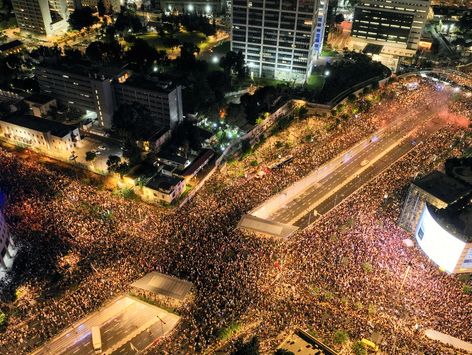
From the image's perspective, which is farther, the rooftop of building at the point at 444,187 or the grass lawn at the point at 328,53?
the grass lawn at the point at 328,53

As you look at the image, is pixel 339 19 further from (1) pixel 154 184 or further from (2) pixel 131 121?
(1) pixel 154 184

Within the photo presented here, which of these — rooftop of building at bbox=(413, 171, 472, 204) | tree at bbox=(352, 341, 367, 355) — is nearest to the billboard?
rooftop of building at bbox=(413, 171, 472, 204)

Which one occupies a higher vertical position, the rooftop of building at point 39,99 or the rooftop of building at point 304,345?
the rooftop of building at point 39,99

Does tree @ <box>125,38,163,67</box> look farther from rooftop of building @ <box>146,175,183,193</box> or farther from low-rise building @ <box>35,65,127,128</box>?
rooftop of building @ <box>146,175,183,193</box>

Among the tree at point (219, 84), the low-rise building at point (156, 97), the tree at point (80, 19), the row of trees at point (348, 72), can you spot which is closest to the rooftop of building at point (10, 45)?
the tree at point (80, 19)

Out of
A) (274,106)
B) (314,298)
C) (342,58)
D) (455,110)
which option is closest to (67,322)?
(314,298)

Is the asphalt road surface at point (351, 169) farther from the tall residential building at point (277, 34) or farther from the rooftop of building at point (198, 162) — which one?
the tall residential building at point (277, 34)
